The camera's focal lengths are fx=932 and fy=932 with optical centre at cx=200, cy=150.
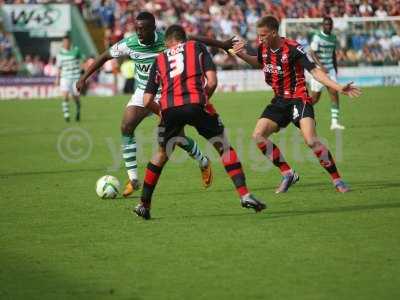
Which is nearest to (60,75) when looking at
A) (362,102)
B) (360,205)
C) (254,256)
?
(362,102)

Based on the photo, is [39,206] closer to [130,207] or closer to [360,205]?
[130,207]

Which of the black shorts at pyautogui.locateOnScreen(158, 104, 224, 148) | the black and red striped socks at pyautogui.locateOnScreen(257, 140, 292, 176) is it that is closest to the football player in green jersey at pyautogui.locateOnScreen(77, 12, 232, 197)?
the black and red striped socks at pyautogui.locateOnScreen(257, 140, 292, 176)

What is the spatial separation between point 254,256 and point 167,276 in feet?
3.15

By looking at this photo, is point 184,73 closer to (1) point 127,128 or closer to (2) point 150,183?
(2) point 150,183

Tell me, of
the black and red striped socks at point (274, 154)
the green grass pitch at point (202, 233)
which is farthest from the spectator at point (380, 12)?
the black and red striped socks at point (274, 154)

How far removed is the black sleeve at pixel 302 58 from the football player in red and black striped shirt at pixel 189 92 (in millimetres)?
1752

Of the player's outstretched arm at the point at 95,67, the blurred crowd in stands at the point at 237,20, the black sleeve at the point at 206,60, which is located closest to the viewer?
the black sleeve at the point at 206,60

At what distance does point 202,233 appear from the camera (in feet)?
30.4

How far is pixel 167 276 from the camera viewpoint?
7.52 metres

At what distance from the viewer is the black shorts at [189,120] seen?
973 centimetres

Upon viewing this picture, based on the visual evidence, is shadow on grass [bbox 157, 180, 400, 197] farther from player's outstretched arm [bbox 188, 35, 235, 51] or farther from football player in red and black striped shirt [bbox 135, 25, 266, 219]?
football player in red and black striped shirt [bbox 135, 25, 266, 219]

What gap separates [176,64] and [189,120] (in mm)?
602

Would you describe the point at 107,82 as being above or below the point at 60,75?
below

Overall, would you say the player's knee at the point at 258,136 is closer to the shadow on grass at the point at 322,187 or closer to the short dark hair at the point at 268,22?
the shadow on grass at the point at 322,187
